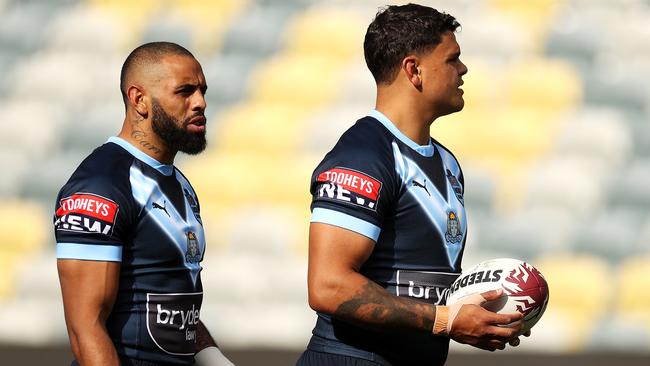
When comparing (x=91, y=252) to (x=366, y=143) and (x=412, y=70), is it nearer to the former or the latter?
(x=366, y=143)

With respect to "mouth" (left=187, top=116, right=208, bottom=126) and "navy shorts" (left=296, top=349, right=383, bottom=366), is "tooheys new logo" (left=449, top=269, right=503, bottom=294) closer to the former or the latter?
"navy shorts" (left=296, top=349, right=383, bottom=366)

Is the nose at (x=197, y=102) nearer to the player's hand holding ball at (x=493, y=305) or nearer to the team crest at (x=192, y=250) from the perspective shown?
the team crest at (x=192, y=250)

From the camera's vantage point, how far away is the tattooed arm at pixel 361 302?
3.28m

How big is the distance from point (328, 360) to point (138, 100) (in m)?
1.02

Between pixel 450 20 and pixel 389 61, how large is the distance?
0.24 metres

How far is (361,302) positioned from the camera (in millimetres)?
3293

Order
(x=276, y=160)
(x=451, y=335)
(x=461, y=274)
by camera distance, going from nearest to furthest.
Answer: (x=451, y=335), (x=461, y=274), (x=276, y=160)

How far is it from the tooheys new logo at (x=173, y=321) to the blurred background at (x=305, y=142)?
3342mm

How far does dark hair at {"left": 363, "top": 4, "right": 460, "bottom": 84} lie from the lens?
11.8 feet

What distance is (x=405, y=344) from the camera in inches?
137

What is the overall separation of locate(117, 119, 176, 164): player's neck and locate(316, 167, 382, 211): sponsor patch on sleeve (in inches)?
22.4

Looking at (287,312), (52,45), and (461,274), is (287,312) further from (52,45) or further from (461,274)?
(461,274)

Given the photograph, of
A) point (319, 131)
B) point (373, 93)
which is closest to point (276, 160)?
point (319, 131)

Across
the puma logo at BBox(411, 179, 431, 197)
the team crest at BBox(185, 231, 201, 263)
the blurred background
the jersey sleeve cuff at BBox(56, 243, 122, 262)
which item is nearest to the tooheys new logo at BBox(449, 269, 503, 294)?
the puma logo at BBox(411, 179, 431, 197)
